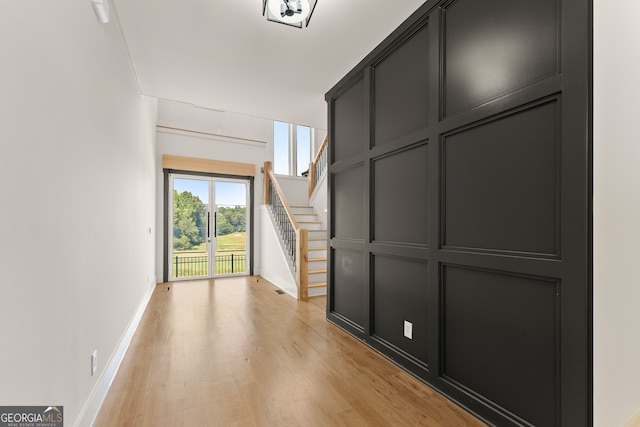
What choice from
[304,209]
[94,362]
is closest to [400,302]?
[94,362]

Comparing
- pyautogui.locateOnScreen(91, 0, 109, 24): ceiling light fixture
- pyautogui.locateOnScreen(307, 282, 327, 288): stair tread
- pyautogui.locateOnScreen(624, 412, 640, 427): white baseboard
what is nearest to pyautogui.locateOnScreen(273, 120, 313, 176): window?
pyautogui.locateOnScreen(307, 282, 327, 288): stair tread

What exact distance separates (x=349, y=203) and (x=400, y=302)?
1.23 meters

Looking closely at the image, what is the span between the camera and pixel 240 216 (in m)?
6.41

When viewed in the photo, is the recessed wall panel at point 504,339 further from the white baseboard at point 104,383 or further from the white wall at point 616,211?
the white baseboard at point 104,383

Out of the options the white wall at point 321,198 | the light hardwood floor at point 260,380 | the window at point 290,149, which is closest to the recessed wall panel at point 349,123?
the light hardwood floor at point 260,380

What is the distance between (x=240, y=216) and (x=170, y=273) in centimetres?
177

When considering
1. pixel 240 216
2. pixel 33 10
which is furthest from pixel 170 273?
pixel 33 10

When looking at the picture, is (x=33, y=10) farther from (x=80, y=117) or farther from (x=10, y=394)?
(x=10, y=394)

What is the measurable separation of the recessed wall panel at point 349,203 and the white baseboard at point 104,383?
2.34 meters

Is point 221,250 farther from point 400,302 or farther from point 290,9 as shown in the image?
point 290,9

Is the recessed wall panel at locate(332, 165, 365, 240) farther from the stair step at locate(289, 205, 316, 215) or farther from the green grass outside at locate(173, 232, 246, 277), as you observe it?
the green grass outside at locate(173, 232, 246, 277)

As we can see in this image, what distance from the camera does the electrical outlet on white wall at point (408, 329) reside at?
2.32 meters

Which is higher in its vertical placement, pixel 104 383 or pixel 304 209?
pixel 304 209

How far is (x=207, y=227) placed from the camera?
6066 mm
